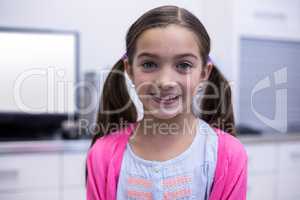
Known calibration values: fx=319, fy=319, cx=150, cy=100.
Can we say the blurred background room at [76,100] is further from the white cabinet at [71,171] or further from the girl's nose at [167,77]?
the girl's nose at [167,77]

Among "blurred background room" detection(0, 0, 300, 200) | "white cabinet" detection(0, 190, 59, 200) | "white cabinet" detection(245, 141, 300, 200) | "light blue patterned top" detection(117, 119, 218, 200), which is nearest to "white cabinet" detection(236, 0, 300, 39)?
"blurred background room" detection(0, 0, 300, 200)

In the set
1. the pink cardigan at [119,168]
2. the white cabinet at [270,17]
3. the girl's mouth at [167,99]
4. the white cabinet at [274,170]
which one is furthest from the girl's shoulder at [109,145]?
the white cabinet at [274,170]

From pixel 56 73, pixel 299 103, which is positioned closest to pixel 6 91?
pixel 56 73

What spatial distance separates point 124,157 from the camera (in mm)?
444

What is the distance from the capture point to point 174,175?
16.9 inches

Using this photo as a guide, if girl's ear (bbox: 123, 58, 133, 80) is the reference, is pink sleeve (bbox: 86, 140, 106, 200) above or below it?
below

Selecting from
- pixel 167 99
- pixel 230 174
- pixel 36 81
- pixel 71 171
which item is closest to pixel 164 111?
pixel 167 99

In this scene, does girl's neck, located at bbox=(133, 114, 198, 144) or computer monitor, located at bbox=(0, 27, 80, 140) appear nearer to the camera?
girl's neck, located at bbox=(133, 114, 198, 144)

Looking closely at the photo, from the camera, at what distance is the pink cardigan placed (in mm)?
411

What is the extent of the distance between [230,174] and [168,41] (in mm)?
190

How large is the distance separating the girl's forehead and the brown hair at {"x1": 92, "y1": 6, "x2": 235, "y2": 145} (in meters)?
0.01

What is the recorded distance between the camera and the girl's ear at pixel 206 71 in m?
0.41

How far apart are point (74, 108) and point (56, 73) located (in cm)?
45

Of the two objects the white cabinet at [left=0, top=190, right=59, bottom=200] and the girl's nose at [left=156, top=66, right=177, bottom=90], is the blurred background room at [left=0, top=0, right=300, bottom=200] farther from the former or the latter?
the girl's nose at [left=156, top=66, right=177, bottom=90]
